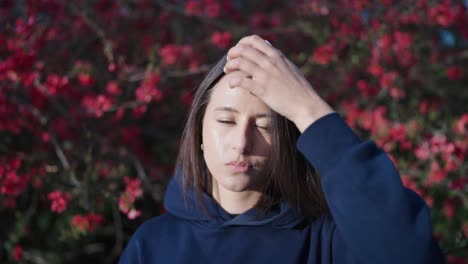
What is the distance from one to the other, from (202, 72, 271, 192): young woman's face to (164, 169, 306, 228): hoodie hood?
0.09m

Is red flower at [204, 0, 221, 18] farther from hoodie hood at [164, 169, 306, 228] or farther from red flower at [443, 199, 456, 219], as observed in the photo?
hoodie hood at [164, 169, 306, 228]

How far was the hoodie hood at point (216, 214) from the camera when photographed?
1.42 metres

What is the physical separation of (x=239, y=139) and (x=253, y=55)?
20 centimetres

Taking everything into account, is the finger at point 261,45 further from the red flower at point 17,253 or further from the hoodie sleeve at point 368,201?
the red flower at point 17,253

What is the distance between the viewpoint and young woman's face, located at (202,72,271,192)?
136 cm

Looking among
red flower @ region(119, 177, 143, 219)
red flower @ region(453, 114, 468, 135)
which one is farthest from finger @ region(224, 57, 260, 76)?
red flower @ region(453, 114, 468, 135)

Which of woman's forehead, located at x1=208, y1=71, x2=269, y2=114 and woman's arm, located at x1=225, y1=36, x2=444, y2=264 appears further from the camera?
woman's forehead, located at x1=208, y1=71, x2=269, y2=114

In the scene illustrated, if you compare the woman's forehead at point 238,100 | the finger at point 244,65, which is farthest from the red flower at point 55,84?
the finger at point 244,65

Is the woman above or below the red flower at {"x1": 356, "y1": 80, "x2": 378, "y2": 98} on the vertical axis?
above

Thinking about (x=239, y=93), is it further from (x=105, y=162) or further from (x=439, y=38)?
(x=439, y=38)

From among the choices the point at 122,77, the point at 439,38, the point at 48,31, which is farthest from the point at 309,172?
the point at 439,38

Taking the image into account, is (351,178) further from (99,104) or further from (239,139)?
(99,104)

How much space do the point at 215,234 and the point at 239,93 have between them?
372 mm

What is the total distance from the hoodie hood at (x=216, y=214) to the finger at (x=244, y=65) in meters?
0.38
